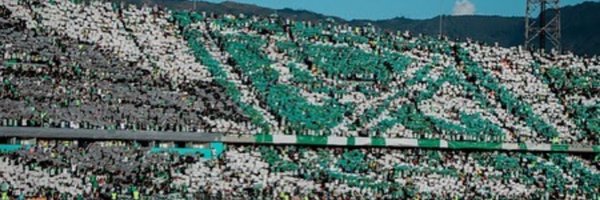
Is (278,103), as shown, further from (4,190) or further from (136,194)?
(4,190)

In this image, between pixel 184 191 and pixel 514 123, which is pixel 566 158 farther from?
pixel 184 191

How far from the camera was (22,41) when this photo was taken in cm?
6488

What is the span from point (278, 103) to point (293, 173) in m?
9.15

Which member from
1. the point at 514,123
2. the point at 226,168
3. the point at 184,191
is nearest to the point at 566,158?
the point at 514,123

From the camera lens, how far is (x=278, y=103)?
67250 millimetres

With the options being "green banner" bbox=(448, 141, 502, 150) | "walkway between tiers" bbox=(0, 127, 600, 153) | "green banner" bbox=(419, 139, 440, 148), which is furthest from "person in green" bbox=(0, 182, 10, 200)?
"green banner" bbox=(448, 141, 502, 150)

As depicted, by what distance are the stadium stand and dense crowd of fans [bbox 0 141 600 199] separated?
0.13 meters

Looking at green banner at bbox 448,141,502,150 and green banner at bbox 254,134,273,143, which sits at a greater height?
green banner at bbox 254,134,273,143

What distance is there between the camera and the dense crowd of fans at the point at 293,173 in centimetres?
5062

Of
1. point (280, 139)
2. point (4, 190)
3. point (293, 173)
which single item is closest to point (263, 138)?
point (280, 139)

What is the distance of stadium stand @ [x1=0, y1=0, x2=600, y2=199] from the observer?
55.5 metres

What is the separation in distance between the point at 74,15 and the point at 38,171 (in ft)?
71.4

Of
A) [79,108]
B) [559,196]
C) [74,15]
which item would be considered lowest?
[559,196]

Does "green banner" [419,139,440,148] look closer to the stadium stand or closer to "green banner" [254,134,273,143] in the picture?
the stadium stand
